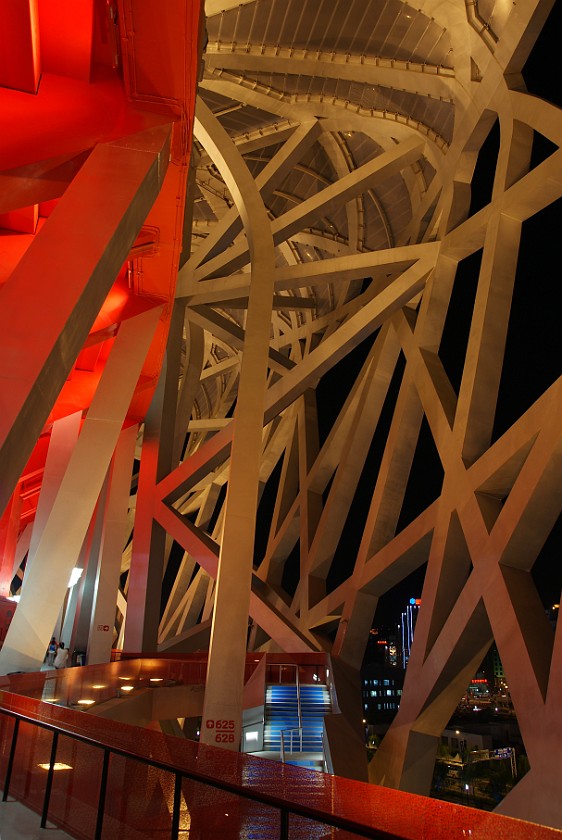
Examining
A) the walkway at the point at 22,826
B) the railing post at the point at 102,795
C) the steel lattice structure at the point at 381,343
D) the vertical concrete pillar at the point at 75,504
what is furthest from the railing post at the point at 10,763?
the vertical concrete pillar at the point at 75,504

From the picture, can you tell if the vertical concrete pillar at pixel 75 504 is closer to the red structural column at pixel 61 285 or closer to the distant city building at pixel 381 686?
the red structural column at pixel 61 285

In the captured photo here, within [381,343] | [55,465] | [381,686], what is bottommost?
[381,686]

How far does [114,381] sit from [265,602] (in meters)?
6.98

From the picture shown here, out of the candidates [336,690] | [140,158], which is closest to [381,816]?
[140,158]

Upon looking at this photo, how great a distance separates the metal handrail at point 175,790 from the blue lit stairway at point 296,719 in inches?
368

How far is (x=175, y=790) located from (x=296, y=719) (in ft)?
37.6

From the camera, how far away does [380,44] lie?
601 inches

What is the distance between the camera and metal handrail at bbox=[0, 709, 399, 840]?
2.34 metres

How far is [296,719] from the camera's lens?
44.9 ft

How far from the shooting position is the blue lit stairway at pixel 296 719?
1295 centimetres

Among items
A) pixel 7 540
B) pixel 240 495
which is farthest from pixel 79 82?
pixel 7 540

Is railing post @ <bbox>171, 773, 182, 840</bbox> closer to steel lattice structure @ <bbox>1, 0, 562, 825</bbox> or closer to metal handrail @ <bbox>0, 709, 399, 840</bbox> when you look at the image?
metal handrail @ <bbox>0, 709, 399, 840</bbox>

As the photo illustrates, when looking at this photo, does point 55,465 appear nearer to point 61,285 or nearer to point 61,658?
point 61,658

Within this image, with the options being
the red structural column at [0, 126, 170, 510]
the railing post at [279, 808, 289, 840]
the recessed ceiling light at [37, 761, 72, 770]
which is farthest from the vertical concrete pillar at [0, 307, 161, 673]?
the railing post at [279, 808, 289, 840]
